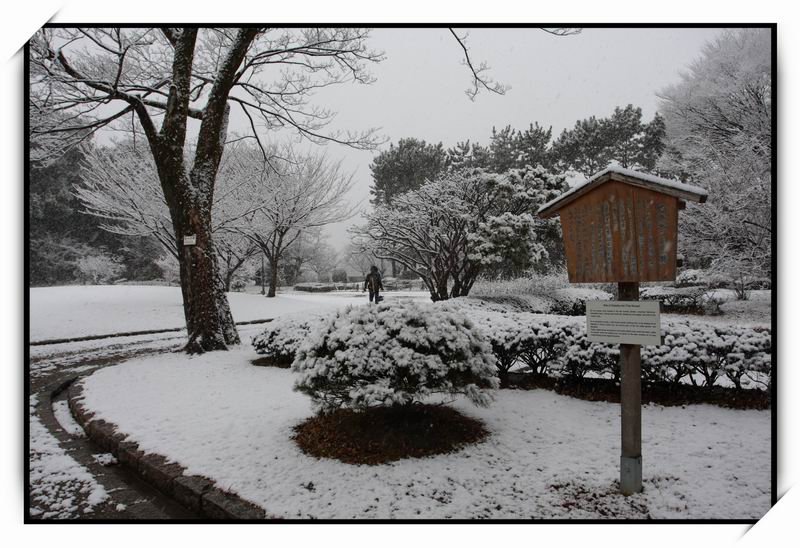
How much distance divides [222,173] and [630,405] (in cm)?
651

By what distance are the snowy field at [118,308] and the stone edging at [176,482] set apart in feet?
3.67

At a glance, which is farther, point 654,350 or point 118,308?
point 118,308

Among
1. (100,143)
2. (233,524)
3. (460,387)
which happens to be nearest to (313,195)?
(100,143)

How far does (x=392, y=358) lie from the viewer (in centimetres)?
254

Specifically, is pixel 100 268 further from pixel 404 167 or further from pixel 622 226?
pixel 622 226

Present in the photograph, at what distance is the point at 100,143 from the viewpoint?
5230 mm

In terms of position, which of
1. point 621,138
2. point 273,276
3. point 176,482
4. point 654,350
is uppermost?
point 621,138

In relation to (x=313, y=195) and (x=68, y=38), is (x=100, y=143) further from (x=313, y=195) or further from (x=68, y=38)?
(x=313, y=195)

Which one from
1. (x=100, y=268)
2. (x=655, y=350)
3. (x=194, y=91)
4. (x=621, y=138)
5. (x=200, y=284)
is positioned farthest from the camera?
(x=100, y=268)

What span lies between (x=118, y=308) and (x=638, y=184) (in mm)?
9013

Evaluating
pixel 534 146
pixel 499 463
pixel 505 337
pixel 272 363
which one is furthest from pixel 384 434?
pixel 534 146

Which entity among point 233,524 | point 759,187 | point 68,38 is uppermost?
point 68,38

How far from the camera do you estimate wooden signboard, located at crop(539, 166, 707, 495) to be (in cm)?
206

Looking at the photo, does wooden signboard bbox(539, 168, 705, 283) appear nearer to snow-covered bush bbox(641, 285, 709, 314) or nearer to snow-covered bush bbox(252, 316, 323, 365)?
snow-covered bush bbox(252, 316, 323, 365)
